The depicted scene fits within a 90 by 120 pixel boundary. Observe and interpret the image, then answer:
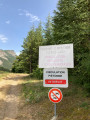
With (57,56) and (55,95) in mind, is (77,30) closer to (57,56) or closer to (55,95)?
(57,56)

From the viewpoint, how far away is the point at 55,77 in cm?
457

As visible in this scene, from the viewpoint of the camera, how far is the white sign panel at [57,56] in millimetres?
4394

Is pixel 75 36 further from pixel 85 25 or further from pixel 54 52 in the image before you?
pixel 54 52

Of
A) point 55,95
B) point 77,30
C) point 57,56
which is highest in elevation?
point 77,30

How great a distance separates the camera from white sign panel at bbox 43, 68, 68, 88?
14.6ft

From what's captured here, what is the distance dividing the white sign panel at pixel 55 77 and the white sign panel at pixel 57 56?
0.23m

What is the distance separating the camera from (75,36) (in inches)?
315

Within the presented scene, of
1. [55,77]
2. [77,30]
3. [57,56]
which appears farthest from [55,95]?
[77,30]

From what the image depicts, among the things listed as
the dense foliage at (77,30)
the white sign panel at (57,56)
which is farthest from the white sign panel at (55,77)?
the dense foliage at (77,30)

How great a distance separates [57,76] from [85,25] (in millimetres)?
4992

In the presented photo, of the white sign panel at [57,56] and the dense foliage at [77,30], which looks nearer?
the white sign panel at [57,56]

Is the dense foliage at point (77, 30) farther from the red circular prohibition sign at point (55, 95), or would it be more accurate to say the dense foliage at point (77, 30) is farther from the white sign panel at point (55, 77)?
the red circular prohibition sign at point (55, 95)

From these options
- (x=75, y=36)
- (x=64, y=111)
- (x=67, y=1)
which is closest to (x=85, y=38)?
(x=75, y=36)

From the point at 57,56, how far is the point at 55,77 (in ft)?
2.74
